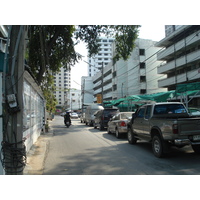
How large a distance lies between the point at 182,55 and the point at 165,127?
29.5m

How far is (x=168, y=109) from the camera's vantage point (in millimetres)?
8094

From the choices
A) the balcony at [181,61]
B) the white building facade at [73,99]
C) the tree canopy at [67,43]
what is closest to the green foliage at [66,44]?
the tree canopy at [67,43]

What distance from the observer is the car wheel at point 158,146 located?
6.84 m

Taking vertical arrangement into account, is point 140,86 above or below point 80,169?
above

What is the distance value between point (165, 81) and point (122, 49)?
63.8ft

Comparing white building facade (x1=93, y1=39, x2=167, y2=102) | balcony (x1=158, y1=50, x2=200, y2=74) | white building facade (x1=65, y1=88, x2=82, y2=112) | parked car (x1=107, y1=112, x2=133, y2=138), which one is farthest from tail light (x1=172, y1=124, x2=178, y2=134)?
white building facade (x1=65, y1=88, x2=82, y2=112)

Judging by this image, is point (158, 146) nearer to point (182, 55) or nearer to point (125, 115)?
point (125, 115)

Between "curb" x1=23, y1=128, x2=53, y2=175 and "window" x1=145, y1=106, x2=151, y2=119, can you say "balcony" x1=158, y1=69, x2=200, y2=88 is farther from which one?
"curb" x1=23, y1=128, x2=53, y2=175

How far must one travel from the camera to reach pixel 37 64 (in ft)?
54.1

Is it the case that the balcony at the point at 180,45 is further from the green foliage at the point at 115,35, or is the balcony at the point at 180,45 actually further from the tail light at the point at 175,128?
the tail light at the point at 175,128

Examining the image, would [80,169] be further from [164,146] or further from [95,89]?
[95,89]

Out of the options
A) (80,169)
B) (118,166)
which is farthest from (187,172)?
(80,169)

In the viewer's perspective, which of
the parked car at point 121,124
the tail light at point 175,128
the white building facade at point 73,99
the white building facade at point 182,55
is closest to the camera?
the tail light at point 175,128
